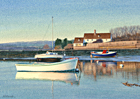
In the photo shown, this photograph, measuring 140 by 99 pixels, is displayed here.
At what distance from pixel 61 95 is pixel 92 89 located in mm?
2880

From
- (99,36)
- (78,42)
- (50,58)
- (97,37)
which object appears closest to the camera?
(50,58)

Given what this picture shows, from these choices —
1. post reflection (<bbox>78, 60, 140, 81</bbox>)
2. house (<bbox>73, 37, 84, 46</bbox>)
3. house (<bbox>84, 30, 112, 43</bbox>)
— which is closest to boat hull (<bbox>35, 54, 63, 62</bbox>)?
post reflection (<bbox>78, 60, 140, 81</bbox>)

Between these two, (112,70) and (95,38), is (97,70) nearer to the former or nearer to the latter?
(112,70)

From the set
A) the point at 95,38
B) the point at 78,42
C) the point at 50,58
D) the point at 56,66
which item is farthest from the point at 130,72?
the point at 95,38

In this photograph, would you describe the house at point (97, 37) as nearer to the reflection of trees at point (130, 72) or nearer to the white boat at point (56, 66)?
the reflection of trees at point (130, 72)

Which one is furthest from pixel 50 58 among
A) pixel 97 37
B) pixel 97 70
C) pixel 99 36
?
pixel 99 36

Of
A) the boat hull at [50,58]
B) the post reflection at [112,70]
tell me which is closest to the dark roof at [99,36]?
the boat hull at [50,58]

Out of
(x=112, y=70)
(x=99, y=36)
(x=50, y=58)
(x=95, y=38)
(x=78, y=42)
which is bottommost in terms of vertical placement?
(x=112, y=70)

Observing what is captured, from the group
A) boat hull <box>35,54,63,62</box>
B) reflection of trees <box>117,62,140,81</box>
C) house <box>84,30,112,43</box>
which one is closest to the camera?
reflection of trees <box>117,62,140,81</box>

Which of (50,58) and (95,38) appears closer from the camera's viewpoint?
(50,58)

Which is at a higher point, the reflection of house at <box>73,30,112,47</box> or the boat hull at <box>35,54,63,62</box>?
the reflection of house at <box>73,30,112,47</box>

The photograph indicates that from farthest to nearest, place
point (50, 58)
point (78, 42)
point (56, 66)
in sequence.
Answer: point (78, 42)
point (50, 58)
point (56, 66)

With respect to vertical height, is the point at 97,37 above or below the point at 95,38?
above

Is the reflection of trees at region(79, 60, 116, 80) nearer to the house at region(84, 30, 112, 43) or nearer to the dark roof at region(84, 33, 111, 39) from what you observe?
the house at region(84, 30, 112, 43)
